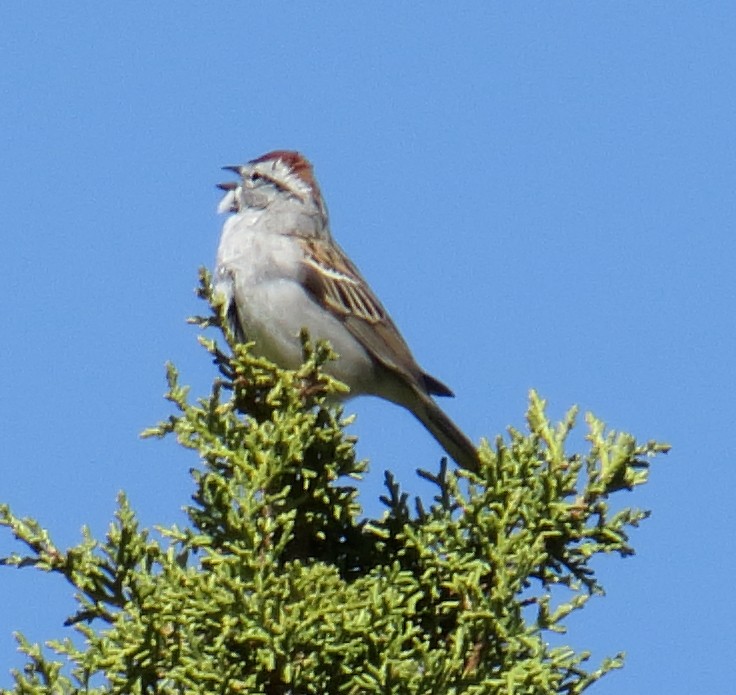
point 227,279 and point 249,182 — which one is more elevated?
point 249,182

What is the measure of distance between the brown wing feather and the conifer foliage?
6.25 ft

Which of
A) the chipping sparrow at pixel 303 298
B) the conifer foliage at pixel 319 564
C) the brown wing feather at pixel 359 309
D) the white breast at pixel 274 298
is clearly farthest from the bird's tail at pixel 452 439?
Result: the conifer foliage at pixel 319 564

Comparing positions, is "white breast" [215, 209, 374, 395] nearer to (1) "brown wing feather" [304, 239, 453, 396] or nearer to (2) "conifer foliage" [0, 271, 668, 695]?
(1) "brown wing feather" [304, 239, 453, 396]

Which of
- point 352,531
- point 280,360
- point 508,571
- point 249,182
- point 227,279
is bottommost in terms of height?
point 508,571

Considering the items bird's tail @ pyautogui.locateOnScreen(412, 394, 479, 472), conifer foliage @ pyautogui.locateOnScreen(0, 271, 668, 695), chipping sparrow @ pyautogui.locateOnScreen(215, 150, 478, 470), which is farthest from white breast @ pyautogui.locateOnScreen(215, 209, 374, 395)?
conifer foliage @ pyautogui.locateOnScreen(0, 271, 668, 695)

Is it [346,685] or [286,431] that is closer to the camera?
[346,685]

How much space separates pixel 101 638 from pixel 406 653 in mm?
688

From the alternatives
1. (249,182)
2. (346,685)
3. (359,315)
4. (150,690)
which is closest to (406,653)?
(346,685)

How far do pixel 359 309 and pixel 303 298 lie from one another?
1.16 feet

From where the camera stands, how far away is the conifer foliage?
2.93 m

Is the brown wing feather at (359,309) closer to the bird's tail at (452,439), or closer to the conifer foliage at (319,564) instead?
the bird's tail at (452,439)

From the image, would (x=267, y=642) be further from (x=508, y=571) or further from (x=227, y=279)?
(x=227, y=279)

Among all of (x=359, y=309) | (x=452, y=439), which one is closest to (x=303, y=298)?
(x=359, y=309)

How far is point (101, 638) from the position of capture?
3.09 metres
